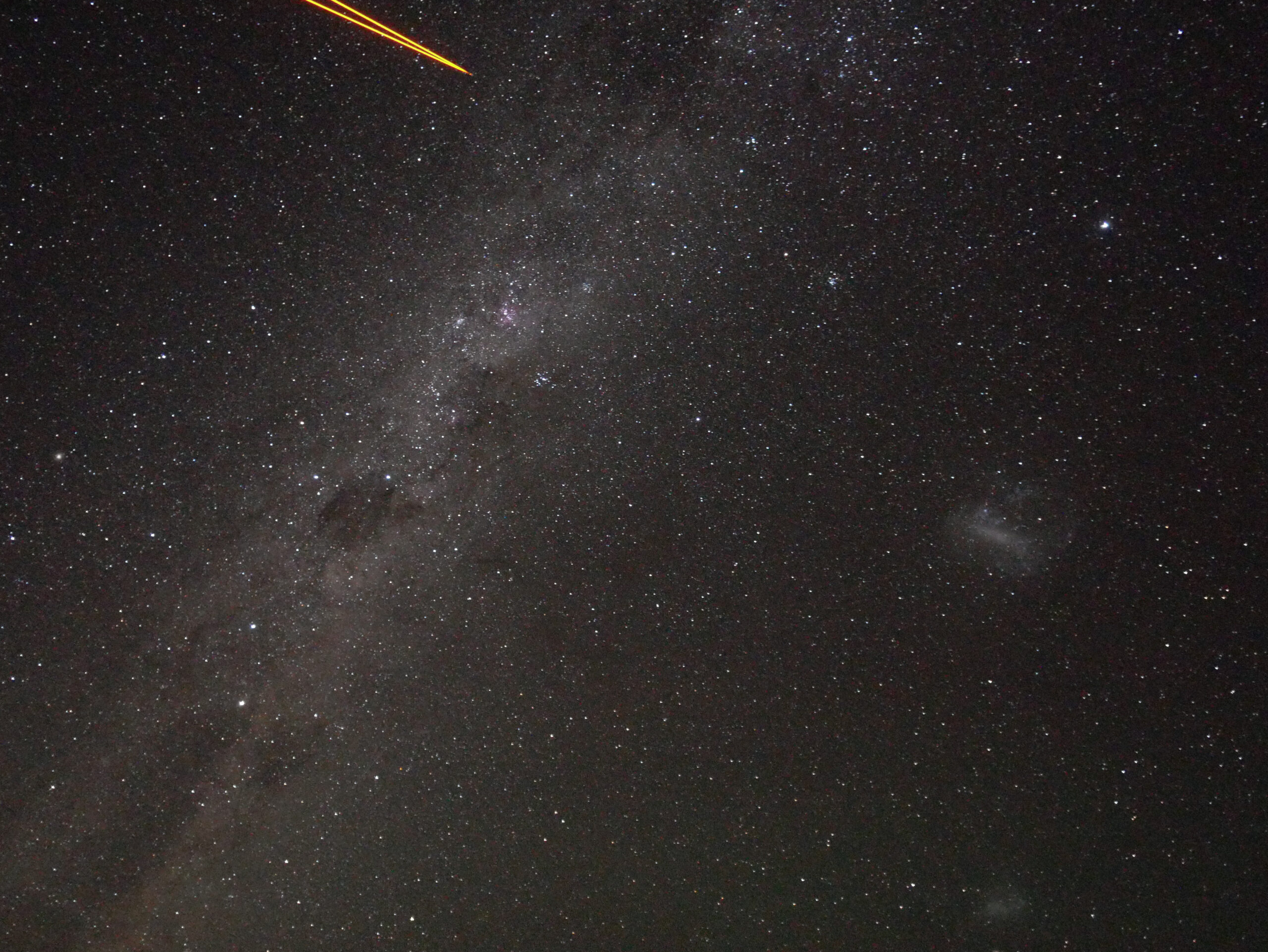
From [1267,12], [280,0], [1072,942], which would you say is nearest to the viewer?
[1267,12]

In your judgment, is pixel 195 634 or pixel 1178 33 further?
pixel 195 634

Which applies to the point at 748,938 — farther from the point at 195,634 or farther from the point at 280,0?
the point at 280,0

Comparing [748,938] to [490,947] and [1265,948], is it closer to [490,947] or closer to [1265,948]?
[490,947]

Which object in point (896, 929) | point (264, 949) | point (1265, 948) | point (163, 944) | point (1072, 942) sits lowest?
point (163, 944)

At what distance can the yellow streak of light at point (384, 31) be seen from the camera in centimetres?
285

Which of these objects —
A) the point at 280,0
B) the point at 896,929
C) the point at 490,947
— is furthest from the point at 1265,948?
the point at 280,0

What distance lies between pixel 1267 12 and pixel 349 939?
5.15 m

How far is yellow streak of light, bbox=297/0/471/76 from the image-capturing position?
9.36 feet

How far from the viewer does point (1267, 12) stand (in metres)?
2.34

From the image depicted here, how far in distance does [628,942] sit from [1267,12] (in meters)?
4.47

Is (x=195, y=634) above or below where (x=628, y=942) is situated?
above

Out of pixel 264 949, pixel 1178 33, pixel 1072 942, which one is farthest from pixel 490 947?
pixel 1178 33

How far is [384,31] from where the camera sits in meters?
2.87

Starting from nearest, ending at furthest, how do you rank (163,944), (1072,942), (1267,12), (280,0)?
(1267,12)
(280,0)
(1072,942)
(163,944)
